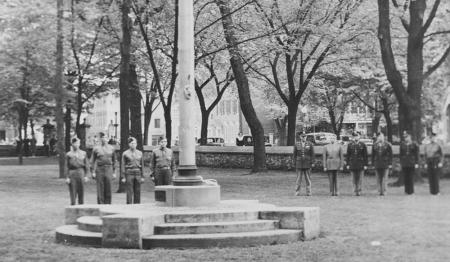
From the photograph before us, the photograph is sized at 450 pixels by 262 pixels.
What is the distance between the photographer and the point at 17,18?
34.7m

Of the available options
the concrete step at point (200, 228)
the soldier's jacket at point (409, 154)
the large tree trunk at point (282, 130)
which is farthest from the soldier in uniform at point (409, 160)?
the large tree trunk at point (282, 130)

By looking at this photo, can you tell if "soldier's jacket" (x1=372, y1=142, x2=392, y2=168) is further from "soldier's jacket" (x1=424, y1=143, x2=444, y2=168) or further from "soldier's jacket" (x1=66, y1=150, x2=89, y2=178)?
"soldier's jacket" (x1=66, y1=150, x2=89, y2=178)

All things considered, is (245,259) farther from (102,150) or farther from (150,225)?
(102,150)

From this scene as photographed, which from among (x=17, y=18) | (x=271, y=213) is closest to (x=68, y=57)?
(x=17, y=18)

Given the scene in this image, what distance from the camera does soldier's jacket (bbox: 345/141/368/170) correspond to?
22.7 metres

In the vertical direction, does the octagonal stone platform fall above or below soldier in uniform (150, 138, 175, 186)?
below

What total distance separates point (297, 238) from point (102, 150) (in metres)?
6.75

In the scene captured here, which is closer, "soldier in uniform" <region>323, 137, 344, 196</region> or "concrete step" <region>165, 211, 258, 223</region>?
"concrete step" <region>165, 211, 258, 223</region>

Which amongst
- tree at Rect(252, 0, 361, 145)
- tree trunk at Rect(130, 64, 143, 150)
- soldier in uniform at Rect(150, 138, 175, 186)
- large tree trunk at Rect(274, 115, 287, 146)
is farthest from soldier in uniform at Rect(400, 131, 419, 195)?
large tree trunk at Rect(274, 115, 287, 146)

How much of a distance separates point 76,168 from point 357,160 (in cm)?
863

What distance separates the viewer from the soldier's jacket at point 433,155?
22562 millimetres

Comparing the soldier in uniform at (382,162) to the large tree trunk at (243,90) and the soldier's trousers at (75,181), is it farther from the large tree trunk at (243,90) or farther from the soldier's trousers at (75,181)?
the large tree trunk at (243,90)

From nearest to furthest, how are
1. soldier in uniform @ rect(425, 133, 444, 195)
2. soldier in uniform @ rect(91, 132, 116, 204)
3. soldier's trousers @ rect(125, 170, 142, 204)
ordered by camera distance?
soldier in uniform @ rect(91, 132, 116, 204)
soldier's trousers @ rect(125, 170, 142, 204)
soldier in uniform @ rect(425, 133, 444, 195)

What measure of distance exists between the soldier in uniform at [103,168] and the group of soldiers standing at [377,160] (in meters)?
6.77
